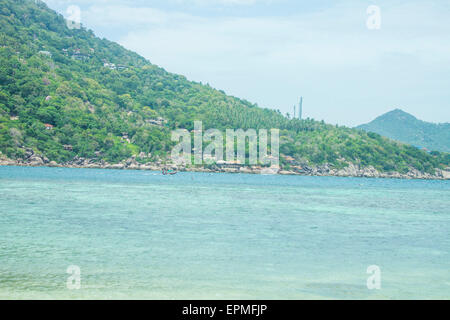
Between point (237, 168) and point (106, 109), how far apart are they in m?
40.5

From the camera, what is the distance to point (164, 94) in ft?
568

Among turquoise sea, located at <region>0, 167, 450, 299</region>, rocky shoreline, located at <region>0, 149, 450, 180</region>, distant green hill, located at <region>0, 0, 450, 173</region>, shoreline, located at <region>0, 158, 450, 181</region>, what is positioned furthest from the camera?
distant green hill, located at <region>0, 0, 450, 173</region>

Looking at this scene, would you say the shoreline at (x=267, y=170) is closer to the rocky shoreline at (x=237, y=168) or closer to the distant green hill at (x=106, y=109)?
the rocky shoreline at (x=237, y=168)

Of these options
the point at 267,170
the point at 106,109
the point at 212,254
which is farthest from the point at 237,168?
the point at 212,254

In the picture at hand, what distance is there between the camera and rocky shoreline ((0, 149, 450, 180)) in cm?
9819

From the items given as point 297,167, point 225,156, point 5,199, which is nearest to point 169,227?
point 5,199

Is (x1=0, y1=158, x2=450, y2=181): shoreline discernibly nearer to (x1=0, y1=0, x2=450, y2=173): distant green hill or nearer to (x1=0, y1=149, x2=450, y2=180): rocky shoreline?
(x1=0, y1=149, x2=450, y2=180): rocky shoreline

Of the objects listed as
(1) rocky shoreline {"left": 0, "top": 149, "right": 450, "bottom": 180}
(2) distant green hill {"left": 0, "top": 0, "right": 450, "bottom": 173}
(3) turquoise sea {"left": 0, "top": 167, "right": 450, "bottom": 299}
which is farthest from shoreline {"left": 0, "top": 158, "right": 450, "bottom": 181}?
(3) turquoise sea {"left": 0, "top": 167, "right": 450, "bottom": 299}

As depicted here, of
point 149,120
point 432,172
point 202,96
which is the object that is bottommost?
point 432,172

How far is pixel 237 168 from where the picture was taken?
130 metres

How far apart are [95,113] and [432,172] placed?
348 ft

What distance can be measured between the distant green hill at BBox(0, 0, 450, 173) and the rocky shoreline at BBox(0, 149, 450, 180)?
1.66m
